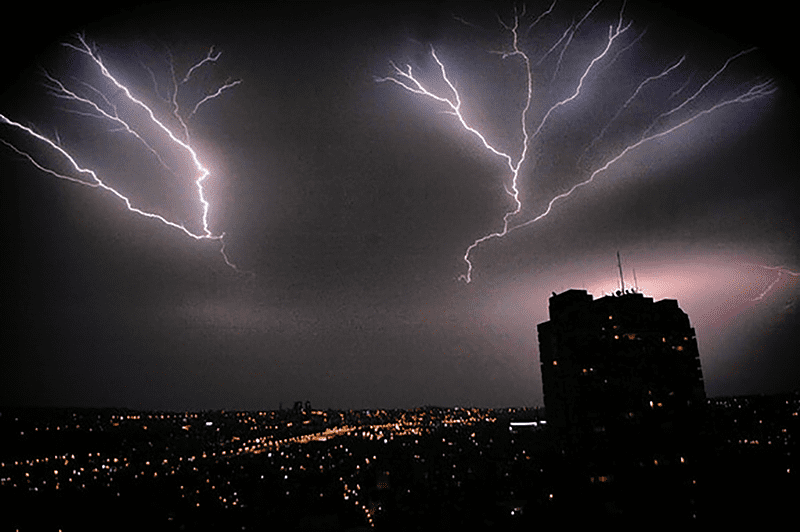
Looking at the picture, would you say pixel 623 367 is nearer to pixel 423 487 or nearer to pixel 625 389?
pixel 625 389

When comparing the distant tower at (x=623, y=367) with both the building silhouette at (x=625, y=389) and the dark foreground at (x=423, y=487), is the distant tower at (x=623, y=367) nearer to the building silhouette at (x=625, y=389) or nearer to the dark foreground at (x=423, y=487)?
the building silhouette at (x=625, y=389)

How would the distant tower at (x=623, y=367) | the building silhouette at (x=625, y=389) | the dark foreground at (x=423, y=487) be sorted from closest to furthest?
the dark foreground at (x=423, y=487) < the building silhouette at (x=625, y=389) < the distant tower at (x=623, y=367)

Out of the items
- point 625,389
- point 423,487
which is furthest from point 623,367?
point 423,487

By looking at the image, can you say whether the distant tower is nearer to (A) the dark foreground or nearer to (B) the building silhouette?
(B) the building silhouette

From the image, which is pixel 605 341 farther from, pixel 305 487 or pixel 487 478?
pixel 305 487

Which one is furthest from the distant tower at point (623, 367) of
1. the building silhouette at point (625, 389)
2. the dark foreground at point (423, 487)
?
the dark foreground at point (423, 487)
